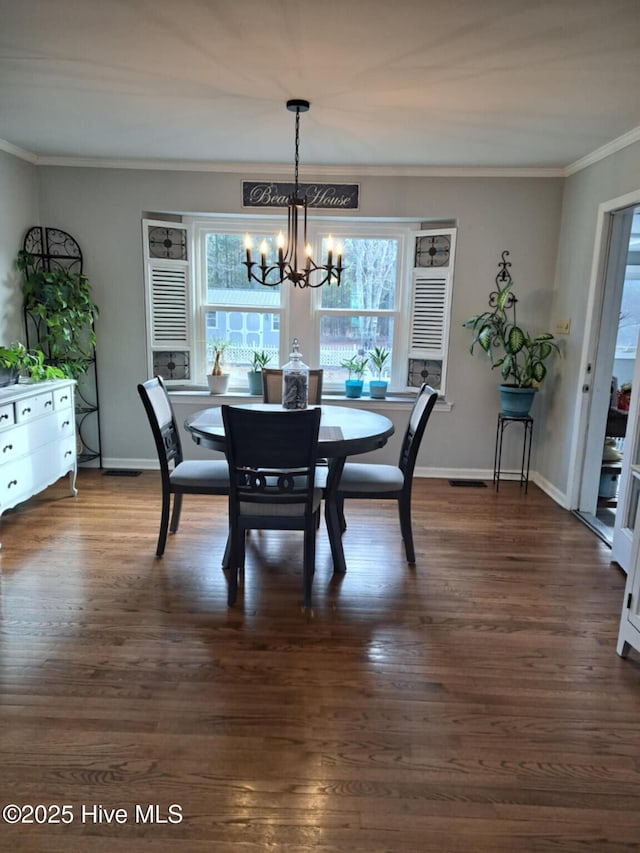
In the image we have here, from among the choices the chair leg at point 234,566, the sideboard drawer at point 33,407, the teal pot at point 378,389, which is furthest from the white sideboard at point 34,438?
the teal pot at point 378,389

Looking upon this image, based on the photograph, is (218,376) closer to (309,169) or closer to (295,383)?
(295,383)

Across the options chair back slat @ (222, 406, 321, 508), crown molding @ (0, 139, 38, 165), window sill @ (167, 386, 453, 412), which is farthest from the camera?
window sill @ (167, 386, 453, 412)

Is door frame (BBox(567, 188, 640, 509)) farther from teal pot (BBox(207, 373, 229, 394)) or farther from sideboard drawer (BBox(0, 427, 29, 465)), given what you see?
sideboard drawer (BBox(0, 427, 29, 465))

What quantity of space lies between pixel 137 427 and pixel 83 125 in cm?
232

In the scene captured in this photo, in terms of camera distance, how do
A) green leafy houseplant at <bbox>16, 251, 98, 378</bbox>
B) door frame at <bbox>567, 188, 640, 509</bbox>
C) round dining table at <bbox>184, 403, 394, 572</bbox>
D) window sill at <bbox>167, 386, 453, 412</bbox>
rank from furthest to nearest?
1. window sill at <bbox>167, 386, 453, 412</bbox>
2. green leafy houseplant at <bbox>16, 251, 98, 378</bbox>
3. door frame at <bbox>567, 188, 640, 509</bbox>
4. round dining table at <bbox>184, 403, 394, 572</bbox>

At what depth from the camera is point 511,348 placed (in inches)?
168

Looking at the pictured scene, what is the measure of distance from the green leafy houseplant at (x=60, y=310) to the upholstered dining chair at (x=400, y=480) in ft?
8.33

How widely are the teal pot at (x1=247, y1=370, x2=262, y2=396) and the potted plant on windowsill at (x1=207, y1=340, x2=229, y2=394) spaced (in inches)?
8.1

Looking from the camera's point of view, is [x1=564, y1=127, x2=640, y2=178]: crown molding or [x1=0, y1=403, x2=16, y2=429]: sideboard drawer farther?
[x1=564, y1=127, x2=640, y2=178]: crown molding

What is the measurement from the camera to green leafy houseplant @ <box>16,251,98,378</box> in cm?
421

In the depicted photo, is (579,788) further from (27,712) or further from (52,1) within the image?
(52,1)

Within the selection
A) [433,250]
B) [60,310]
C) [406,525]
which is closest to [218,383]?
[60,310]

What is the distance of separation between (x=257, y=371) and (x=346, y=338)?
0.84 m

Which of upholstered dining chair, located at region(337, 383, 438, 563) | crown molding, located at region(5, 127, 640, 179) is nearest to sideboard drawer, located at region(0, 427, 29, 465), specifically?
upholstered dining chair, located at region(337, 383, 438, 563)
